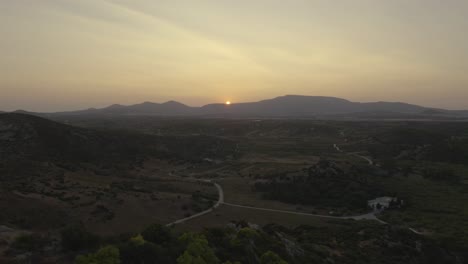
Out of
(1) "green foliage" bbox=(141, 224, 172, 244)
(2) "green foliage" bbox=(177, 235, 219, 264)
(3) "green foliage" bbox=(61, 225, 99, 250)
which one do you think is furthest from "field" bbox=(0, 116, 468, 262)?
(2) "green foliage" bbox=(177, 235, 219, 264)

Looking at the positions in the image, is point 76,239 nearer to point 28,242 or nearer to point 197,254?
point 28,242

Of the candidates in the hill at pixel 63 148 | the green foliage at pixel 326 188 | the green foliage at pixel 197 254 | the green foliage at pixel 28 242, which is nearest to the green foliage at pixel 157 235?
the green foliage at pixel 197 254

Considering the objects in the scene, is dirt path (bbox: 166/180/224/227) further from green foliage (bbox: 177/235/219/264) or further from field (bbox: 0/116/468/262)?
green foliage (bbox: 177/235/219/264)

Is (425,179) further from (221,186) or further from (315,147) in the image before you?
(315,147)

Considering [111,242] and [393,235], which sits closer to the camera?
[111,242]

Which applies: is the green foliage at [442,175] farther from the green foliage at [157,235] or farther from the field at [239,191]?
the green foliage at [157,235]

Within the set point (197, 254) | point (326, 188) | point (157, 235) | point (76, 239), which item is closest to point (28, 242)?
point (76, 239)

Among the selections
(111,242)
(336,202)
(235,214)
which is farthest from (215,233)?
(336,202)
